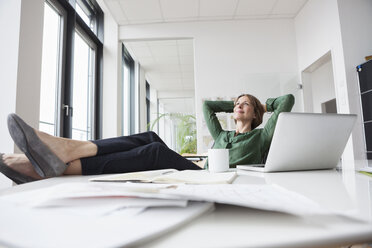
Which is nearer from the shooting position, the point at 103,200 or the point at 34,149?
the point at 103,200

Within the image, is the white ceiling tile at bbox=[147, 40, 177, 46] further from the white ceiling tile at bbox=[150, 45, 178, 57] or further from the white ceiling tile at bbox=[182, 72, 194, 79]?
the white ceiling tile at bbox=[182, 72, 194, 79]

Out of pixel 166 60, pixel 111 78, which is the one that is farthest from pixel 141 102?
pixel 111 78

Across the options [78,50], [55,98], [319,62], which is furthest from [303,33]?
[55,98]

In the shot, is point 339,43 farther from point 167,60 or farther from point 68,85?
point 167,60

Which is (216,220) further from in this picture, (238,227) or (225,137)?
(225,137)

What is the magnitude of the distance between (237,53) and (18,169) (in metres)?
3.59

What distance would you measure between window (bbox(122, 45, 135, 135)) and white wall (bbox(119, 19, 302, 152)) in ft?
3.84

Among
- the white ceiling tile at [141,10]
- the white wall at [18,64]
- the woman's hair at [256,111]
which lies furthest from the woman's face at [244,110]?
the white ceiling tile at [141,10]

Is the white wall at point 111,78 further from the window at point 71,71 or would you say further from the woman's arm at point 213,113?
the woman's arm at point 213,113

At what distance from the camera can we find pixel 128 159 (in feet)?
3.02

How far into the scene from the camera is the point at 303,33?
12.2ft

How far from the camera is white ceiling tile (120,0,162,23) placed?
3526 millimetres

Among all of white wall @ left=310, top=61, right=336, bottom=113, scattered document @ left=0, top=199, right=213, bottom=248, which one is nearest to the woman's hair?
scattered document @ left=0, top=199, right=213, bottom=248

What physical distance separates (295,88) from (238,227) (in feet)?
13.0
